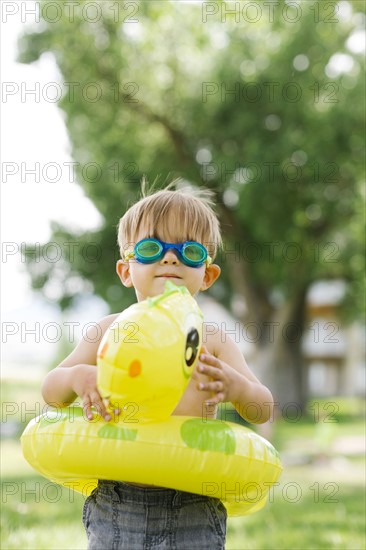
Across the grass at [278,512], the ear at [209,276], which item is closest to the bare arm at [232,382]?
the ear at [209,276]

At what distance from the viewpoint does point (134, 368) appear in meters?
2.40

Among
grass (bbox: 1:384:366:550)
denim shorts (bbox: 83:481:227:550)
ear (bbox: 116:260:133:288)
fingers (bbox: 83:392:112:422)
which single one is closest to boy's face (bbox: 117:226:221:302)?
ear (bbox: 116:260:133:288)

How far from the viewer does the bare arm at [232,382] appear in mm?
2695

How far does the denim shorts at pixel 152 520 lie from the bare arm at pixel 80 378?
1.22 feet

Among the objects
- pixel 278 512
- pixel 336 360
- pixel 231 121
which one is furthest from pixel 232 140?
pixel 336 360

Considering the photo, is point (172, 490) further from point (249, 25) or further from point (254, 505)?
point (249, 25)

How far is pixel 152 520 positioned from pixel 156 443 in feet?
1.13

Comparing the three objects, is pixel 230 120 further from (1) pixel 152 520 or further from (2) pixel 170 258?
(1) pixel 152 520

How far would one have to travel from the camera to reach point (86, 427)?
8.93 ft

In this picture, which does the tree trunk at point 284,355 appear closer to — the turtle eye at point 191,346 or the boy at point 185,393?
the boy at point 185,393

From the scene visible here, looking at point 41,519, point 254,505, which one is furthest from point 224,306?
point 254,505

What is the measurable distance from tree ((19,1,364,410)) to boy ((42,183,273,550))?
1408 cm

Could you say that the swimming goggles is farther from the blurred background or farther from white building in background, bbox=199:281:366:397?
A: white building in background, bbox=199:281:366:397

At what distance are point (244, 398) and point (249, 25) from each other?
56.1 feet
